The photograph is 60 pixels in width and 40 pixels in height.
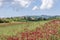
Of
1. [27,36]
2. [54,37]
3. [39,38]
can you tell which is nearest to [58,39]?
[54,37]

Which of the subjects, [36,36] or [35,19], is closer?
[36,36]

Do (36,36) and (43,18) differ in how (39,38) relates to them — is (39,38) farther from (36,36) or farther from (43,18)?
(43,18)

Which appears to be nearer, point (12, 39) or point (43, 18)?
point (12, 39)

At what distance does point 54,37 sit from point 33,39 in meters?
1.20

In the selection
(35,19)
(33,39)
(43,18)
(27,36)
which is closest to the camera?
(33,39)

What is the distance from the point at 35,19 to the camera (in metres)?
31.0

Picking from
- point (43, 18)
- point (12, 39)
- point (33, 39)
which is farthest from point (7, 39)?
point (43, 18)

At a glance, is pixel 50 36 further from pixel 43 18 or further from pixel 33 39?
pixel 43 18

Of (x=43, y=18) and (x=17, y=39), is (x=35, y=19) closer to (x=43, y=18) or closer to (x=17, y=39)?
(x=43, y=18)

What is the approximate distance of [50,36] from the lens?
1248cm

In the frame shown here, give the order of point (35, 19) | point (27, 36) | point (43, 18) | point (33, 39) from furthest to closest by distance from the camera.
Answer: point (43, 18) → point (35, 19) → point (27, 36) → point (33, 39)

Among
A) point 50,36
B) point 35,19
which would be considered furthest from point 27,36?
point 35,19

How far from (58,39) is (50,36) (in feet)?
1.96

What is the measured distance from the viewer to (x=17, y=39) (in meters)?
12.2
